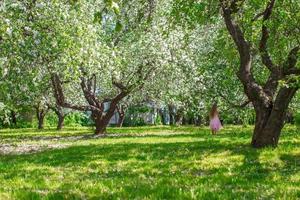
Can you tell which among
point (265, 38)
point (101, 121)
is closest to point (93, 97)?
point (101, 121)

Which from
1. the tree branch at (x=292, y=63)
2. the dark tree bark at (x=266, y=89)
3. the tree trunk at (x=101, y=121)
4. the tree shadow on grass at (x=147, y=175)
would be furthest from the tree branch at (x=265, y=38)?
the tree trunk at (x=101, y=121)

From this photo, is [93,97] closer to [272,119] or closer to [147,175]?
[272,119]

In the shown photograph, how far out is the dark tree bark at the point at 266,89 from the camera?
2072 cm

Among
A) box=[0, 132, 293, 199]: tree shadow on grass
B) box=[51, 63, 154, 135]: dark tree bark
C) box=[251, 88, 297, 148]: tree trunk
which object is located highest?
box=[51, 63, 154, 135]: dark tree bark

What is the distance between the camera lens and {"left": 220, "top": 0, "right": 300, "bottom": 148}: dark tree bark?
20719 mm

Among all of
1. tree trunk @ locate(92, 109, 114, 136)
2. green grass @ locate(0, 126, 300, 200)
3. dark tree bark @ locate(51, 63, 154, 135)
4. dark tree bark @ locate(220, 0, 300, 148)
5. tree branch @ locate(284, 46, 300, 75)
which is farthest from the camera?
tree trunk @ locate(92, 109, 114, 136)

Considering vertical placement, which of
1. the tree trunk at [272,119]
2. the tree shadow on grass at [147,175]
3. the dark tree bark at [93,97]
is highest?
the dark tree bark at [93,97]

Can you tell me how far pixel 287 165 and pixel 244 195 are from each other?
6.05 m

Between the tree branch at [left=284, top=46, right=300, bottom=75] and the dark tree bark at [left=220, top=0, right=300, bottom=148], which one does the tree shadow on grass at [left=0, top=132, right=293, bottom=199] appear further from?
the tree branch at [left=284, top=46, right=300, bottom=75]

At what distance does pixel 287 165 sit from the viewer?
15781 millimetres

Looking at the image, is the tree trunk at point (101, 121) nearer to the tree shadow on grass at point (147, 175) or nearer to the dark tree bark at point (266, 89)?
the tree shadow on grass at point (147, 175)

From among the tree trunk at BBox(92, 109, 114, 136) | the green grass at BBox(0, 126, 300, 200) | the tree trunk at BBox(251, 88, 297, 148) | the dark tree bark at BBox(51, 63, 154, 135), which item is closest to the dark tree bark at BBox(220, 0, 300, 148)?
the tree trunk at BBox(251, 88, 297, 148)

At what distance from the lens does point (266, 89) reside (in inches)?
878

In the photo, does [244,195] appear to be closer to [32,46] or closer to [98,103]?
[32,46]
